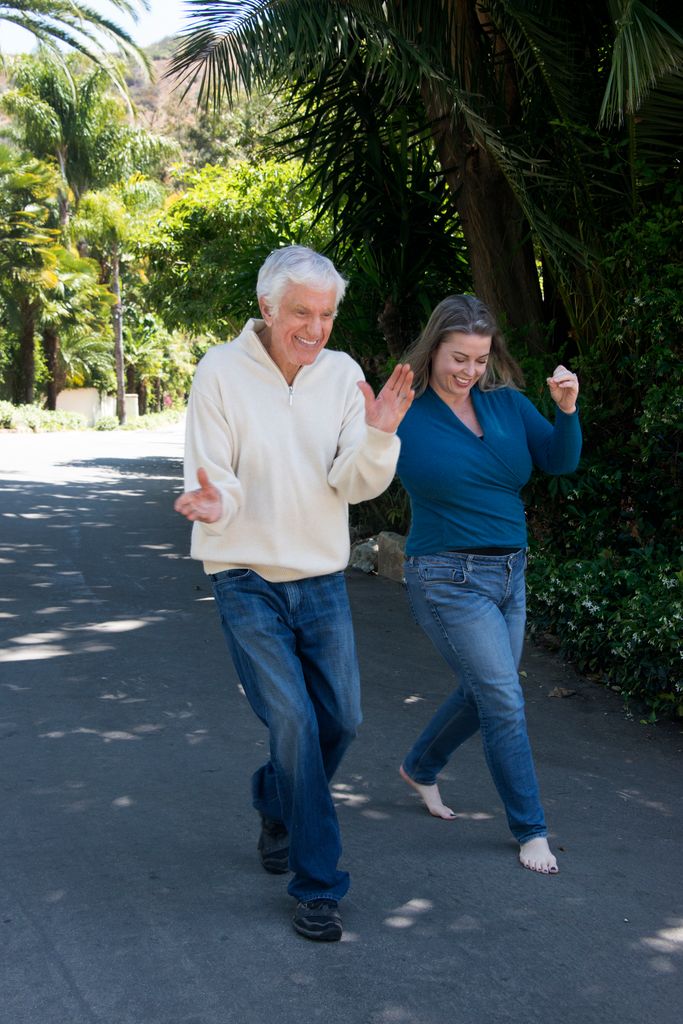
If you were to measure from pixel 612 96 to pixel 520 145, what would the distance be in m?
1.39

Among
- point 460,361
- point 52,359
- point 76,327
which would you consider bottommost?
point 460,361

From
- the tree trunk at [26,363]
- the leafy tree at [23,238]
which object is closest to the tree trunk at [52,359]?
the tree trunk at [26,363]

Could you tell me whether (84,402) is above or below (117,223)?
below

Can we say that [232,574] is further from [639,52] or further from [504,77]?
[504,77]

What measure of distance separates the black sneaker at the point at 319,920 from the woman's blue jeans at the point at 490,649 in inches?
31.8

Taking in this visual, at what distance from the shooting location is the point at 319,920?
11.5 ft

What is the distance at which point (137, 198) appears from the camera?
48.1 m

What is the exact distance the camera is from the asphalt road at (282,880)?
3211 mm

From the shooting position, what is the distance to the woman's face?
4062 mm

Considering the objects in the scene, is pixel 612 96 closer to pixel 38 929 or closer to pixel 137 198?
pixel 38 929

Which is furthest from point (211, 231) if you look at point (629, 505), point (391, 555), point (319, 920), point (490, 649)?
point (319, 920)

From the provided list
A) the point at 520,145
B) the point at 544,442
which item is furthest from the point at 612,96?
the point at 544,442

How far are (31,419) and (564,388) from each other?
125 ft

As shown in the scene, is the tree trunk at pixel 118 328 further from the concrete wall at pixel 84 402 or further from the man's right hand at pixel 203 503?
the man's right hand at pixel 203 503
